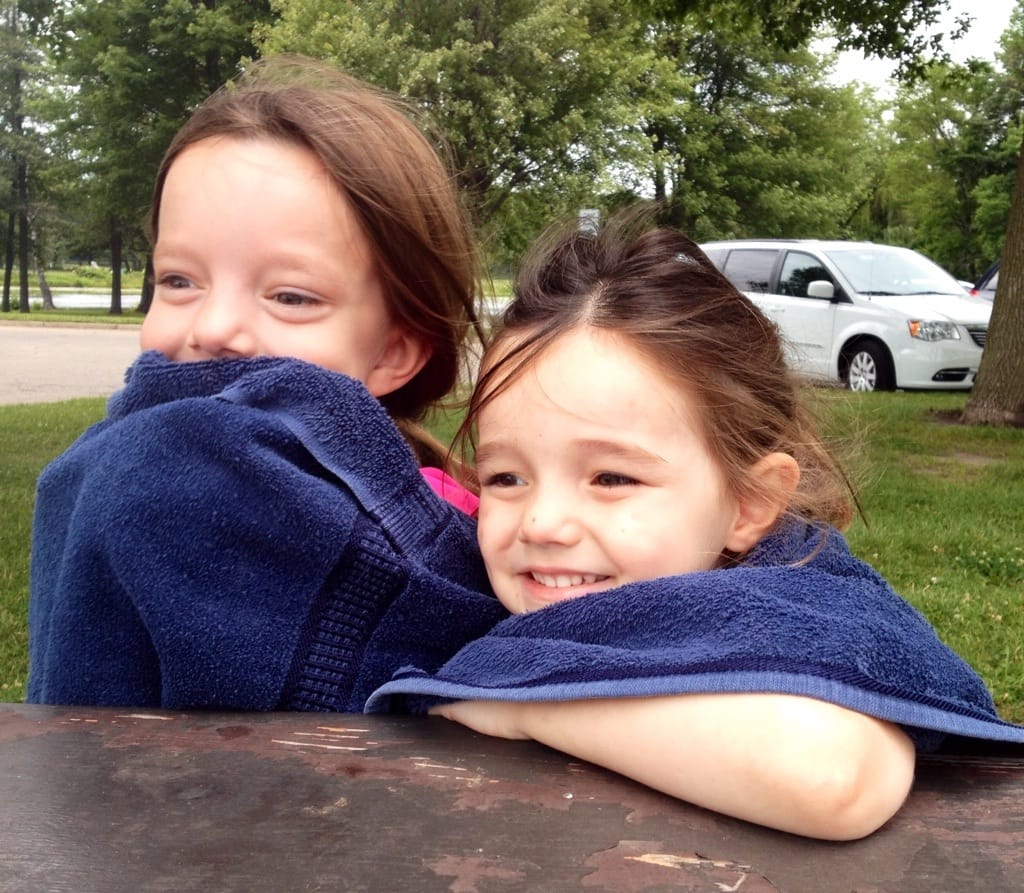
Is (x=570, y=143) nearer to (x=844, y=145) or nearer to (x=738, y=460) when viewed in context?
(x=844, y=145)

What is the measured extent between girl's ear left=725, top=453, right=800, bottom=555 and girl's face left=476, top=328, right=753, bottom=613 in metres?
0.05

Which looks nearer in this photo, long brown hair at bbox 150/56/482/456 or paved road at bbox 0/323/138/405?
long brown hair at bbox 150/56/482/456

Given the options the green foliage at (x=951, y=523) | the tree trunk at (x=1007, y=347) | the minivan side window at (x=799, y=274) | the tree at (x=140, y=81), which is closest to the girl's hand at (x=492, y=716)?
the green foliage at (x=951, y=523)

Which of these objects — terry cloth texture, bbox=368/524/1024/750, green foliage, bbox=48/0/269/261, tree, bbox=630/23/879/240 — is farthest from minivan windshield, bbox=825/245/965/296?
green foliage, bbox=48/0/269/261

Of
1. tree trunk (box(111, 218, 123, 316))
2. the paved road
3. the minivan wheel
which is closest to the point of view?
the minivan wheel

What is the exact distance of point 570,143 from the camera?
23438 millimetres

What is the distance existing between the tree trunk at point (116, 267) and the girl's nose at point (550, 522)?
1293 inches

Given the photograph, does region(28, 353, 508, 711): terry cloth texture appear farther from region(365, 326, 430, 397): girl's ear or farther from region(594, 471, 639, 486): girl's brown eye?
region(365, 326, 430, 397): girl's ear

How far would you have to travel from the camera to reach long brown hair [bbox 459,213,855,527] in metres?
1.28

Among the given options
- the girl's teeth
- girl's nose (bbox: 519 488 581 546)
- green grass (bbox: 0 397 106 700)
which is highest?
girl's nose (bbox: 519 488 581 546)

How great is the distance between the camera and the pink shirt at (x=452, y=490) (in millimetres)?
Result: 1658

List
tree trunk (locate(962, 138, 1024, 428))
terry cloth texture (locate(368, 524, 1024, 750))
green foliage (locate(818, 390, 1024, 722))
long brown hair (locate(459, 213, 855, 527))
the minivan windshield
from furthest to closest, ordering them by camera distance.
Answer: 1. the minivan windshield
2. tree trunk (locate(962, 138, 1024, 428))
3. green foliage (locate(818, 390, 1024, 722))
4. long brown hair (locate(459, 213, 855, 527))
5. terry cloth texture (locate(368, 524, 1024, 750))

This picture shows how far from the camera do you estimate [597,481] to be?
123 centimetres

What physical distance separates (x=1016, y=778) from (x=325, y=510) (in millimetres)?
685
